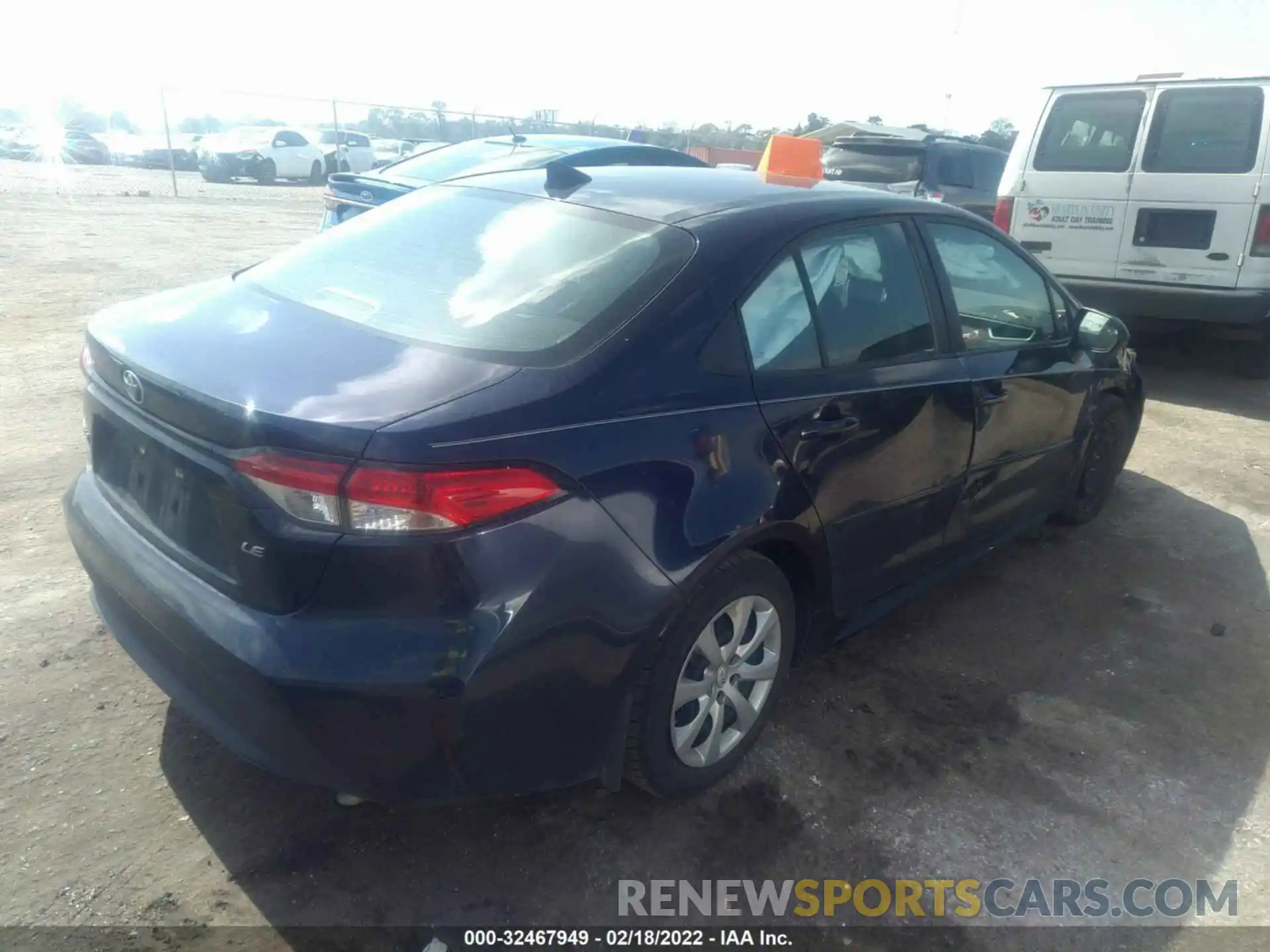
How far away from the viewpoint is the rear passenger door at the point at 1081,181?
7078 millimetres

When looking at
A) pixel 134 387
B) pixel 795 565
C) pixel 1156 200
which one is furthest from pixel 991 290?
pixel 1156 200

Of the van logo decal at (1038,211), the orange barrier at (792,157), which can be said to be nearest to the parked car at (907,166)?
the van logo decal at (1038,211)

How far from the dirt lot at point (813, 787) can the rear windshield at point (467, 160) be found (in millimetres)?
4146

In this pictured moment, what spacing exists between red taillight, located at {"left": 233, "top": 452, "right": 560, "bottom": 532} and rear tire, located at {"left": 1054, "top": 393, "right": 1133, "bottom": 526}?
3.31 meters

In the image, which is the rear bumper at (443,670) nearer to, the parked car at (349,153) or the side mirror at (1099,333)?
the side mirror at (1099,333)

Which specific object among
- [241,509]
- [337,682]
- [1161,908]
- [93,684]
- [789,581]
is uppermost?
[241,509]

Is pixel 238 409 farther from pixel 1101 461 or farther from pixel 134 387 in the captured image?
pixel 1101 461

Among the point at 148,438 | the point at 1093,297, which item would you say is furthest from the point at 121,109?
the point at 148,438

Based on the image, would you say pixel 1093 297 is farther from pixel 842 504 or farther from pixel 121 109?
pixel 121 109

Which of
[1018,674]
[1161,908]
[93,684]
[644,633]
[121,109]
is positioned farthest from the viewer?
[121,109]

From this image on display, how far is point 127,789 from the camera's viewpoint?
256cm

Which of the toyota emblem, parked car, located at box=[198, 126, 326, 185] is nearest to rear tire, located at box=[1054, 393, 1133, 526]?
the toyota emblem

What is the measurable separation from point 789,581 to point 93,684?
2195 mm

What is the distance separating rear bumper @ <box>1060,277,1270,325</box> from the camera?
6570mm
